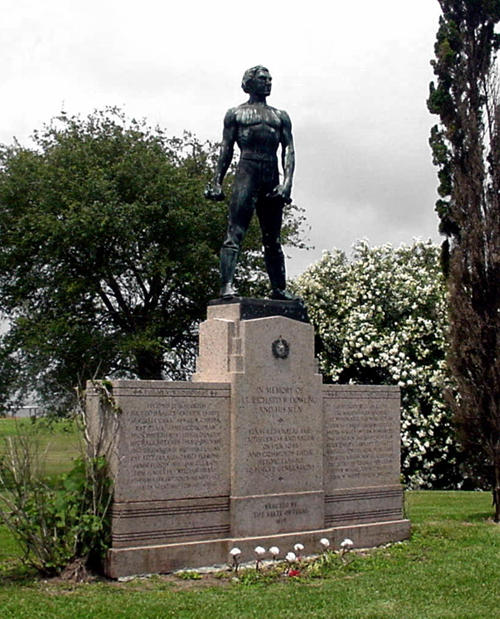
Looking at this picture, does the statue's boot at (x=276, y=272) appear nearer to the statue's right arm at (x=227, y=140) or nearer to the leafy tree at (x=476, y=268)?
the statue's right arm at (x=227, y=140)

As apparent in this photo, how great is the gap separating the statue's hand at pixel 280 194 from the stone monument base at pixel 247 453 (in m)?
1.37

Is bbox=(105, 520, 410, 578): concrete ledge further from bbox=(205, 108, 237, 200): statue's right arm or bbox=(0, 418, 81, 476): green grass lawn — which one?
bbox=(205, 108, 237, 200): statue's right arm

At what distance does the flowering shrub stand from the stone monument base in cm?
986

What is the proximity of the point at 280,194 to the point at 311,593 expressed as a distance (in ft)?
15.7

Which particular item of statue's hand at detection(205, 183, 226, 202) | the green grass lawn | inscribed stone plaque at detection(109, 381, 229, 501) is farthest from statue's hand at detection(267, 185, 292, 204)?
the green grass lawn

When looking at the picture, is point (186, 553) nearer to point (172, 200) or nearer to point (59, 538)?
point (59, 538)

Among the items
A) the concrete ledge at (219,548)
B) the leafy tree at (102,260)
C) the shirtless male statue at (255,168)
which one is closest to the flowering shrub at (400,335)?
the leafy tree at (102,260)

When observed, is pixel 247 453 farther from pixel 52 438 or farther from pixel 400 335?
pixel 400 335

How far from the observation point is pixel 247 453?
9.40 meters

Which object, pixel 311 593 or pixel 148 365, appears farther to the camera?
pixel 148 365

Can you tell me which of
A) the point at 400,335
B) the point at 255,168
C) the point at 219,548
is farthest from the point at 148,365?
the point at 219,548

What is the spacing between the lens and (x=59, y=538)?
8.54m

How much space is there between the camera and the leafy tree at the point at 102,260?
20016 mm

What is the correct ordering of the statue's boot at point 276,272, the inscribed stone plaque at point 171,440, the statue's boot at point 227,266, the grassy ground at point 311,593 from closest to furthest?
the grassy ground at point 311,593 < the inscribed stone plaque at point 171,440 < the statue's boot at point 227,266 < the statue's boot at point 276,272
